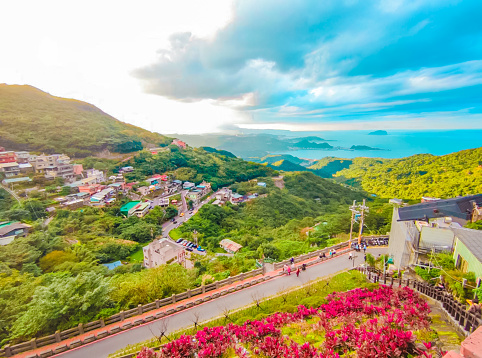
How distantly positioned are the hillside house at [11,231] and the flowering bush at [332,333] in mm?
28147

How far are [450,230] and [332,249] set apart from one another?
6496 millimetres

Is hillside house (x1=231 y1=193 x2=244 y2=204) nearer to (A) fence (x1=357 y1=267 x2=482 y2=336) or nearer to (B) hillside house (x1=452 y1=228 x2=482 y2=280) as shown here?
(A) fence (x1=357 y1=267 x2=482 y2=336)

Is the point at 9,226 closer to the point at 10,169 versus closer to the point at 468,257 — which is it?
the point at 10,169

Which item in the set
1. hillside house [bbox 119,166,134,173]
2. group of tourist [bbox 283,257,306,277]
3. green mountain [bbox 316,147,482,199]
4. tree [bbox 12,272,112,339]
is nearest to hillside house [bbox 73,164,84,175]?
hillside house [bbox 119,166,134,173]

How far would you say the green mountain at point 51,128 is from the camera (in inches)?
1945

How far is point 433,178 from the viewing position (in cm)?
4153

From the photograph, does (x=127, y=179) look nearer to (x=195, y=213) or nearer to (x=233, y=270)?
(x=195, y=213)

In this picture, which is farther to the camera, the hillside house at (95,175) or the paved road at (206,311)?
the hillside house at (95,175)

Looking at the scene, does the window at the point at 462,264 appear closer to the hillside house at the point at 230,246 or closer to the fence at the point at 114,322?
the fence at the point at 114,322

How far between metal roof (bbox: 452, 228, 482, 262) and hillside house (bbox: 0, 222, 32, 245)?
119ft

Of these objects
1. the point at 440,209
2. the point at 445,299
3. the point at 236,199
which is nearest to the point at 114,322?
the point at 445,299

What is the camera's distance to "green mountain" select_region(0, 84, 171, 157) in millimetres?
49406

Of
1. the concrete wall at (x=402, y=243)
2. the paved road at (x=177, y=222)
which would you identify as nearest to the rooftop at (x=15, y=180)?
the paved road at (x=177, y=222)

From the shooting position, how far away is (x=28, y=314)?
8227 mm
